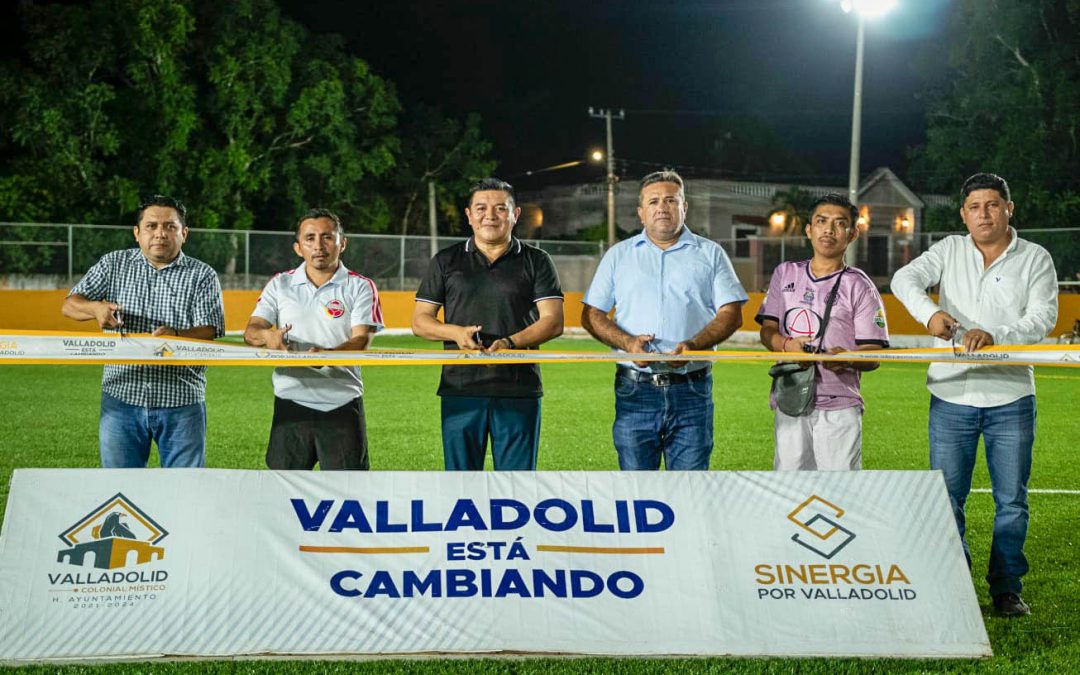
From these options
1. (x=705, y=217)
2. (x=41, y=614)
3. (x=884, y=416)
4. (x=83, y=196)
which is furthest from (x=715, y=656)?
(x=705, y=217)

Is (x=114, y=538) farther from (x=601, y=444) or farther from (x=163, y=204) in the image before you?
(x=601, y=444)

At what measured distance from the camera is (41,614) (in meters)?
3.73

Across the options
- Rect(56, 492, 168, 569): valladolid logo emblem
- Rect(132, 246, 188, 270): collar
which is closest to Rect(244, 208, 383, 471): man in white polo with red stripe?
Rect(132, 246, 188, 270): collar

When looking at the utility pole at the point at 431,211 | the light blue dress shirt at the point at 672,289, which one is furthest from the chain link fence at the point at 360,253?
the light blue dress shirt at the point at 672,289

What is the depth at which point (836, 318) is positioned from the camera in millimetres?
4809

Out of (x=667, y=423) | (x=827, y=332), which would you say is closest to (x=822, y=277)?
(x=827, y=332)

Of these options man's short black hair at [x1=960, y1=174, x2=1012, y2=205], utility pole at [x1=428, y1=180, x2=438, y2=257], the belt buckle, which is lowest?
the belt buckle

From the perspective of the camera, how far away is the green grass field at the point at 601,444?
149 inches

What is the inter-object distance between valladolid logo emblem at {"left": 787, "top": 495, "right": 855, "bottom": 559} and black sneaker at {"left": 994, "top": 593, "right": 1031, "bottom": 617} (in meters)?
1.08

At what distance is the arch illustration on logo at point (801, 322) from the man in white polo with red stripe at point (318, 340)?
199 centimetres

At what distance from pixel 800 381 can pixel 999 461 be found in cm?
94

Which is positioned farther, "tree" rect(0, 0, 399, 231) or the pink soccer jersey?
"tree" rect(0, 0, 399, 231)

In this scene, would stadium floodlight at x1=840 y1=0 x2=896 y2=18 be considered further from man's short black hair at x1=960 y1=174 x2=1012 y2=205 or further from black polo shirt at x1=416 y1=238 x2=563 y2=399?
black polo shirt at x1=416 y1=238 x2=563 y2=399

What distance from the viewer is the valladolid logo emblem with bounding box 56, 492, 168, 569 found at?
3846mm
